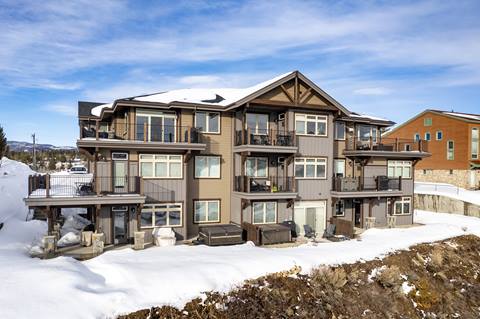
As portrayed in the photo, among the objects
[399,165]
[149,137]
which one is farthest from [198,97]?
[399,165]

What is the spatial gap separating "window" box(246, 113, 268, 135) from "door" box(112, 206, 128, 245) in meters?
8.85

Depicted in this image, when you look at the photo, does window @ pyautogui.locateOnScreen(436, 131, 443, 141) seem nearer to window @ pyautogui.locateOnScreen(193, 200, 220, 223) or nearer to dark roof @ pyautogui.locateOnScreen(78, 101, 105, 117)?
window @ pyautogui.locateOnScreen(193, 200, 220, 223)

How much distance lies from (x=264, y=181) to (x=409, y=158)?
1272 cm

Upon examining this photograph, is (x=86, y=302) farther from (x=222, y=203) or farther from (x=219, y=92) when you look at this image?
(x=219, y=92)

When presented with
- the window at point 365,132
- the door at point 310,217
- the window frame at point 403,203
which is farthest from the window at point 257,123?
the window frame at point 403,203

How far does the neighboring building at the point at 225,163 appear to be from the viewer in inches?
693

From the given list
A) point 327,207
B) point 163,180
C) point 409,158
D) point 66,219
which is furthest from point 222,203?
point 409,158

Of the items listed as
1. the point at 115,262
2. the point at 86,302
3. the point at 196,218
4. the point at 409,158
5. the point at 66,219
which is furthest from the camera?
the point at 409,158

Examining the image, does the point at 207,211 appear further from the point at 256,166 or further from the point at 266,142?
the point at 266,142

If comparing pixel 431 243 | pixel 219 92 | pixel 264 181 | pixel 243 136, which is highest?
pixel 219 92

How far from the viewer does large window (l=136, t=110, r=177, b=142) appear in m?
18.4

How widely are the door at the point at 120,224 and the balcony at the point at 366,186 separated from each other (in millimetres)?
12973

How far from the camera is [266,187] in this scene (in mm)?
20047

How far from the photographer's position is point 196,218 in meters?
19.7
